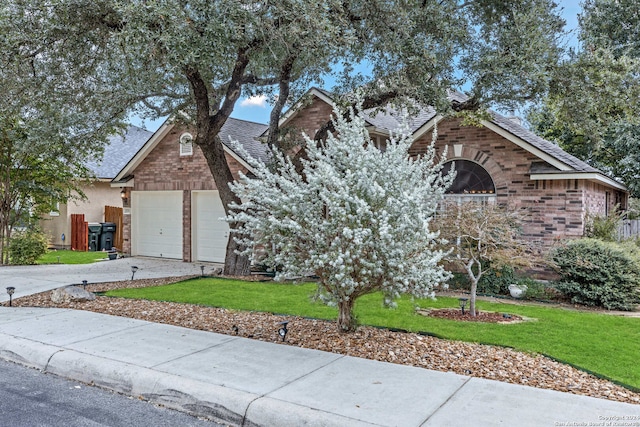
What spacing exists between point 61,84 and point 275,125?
4.54 m

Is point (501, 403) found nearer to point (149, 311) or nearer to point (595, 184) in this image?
point (149, 311)

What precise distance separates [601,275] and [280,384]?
7308mm

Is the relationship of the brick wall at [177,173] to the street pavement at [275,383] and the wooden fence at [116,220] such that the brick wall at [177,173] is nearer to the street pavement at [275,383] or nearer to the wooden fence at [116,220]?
the wooden fence at [116,220]

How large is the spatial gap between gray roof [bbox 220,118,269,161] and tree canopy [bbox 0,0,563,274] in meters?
2.35

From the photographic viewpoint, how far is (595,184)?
1305 centimetres

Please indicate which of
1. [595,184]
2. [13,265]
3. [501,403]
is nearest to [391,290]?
[501,403]

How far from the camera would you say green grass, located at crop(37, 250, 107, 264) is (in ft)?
52.9

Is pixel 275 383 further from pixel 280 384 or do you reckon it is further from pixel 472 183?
pixel 472 183

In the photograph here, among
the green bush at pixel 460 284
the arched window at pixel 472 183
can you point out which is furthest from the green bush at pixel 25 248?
the arched window at pixel 472 183

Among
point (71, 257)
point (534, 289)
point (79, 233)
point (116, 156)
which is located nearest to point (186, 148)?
point (71, 257)

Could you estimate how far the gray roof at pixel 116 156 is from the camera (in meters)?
21.0

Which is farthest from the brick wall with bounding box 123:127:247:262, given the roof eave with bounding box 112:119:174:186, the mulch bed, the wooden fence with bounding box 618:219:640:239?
the wooden fence with bounding box 618:219:640:239

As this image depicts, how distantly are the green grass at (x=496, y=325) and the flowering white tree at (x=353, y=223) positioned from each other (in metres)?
0.91

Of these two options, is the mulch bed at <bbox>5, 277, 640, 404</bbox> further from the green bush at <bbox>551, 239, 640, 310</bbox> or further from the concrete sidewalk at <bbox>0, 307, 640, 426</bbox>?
the green bush at <bbox>551, 239, 640, 310</bbox>
